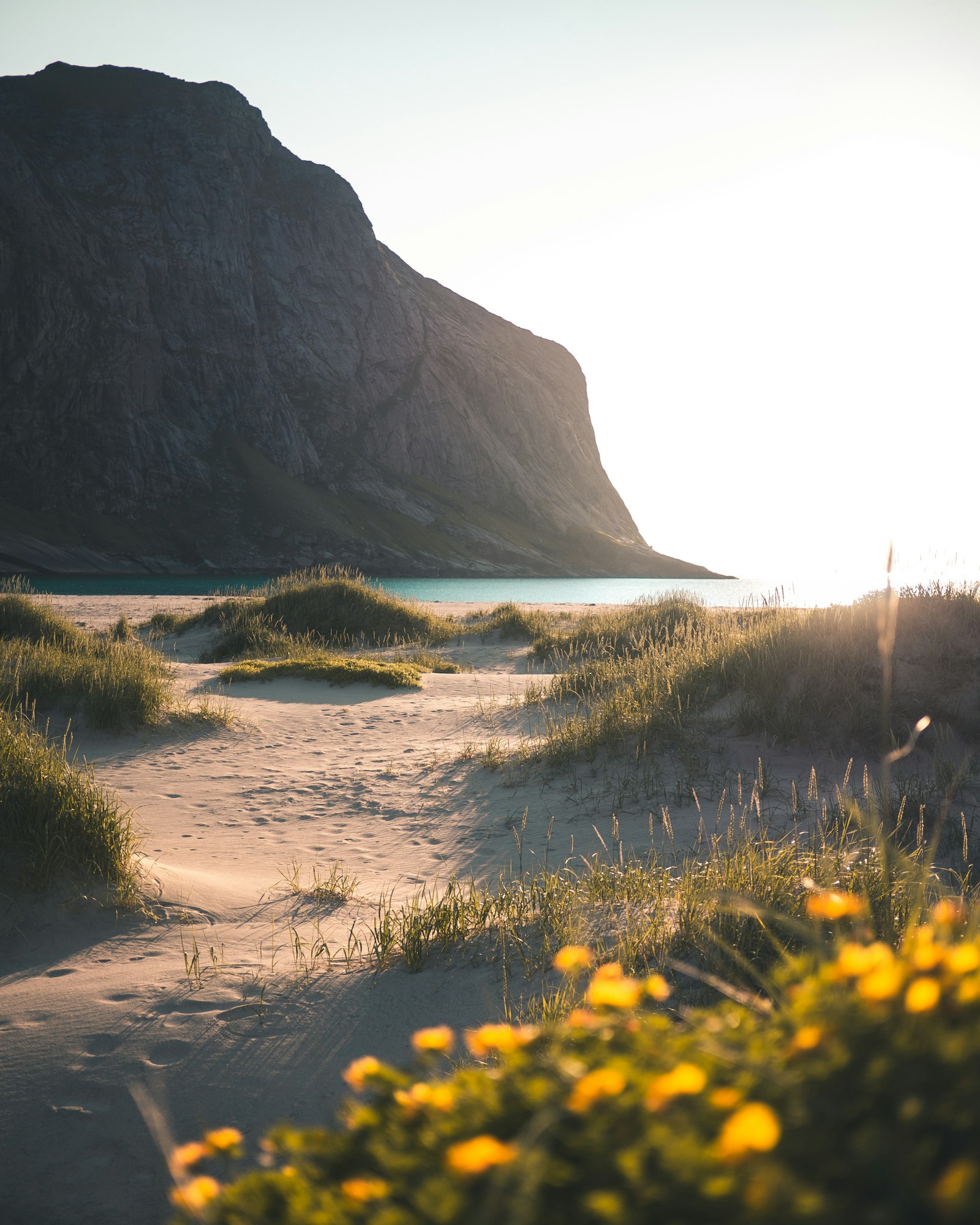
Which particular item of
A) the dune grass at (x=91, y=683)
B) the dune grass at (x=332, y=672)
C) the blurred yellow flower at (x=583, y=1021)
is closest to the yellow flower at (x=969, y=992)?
the blurred yellow flower at (x=583, y=1021)

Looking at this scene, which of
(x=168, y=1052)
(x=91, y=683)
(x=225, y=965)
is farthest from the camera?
(x=91, y=683)

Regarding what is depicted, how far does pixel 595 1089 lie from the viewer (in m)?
0.84

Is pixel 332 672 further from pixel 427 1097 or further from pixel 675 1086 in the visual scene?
pixel 675 1086

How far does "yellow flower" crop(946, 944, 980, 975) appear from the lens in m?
0.89

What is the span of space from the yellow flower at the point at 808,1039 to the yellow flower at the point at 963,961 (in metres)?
0.18

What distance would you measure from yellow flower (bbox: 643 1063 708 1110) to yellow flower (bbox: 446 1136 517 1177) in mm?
166

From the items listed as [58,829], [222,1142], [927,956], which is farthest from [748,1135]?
[58,829]

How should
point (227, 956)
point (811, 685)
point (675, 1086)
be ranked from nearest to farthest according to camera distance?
point (675, 1086) → point (227, 956) → point (811, 685)

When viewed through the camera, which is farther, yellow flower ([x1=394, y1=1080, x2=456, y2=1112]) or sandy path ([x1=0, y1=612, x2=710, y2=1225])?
sandy path ([x1=0, y1=612, x2=710, y2=1225])

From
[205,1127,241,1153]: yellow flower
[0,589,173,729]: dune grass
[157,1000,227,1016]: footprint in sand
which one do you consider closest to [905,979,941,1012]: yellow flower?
[205,1127,241,1153]: yellow flower

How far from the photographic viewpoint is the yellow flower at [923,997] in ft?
2.73

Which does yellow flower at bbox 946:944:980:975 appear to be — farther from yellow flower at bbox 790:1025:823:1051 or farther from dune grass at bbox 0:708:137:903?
dune grass at bbox 0:708:137:903

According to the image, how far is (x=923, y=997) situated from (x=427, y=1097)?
638 mm

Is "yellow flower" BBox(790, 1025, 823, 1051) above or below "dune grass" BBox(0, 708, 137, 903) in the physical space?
above
